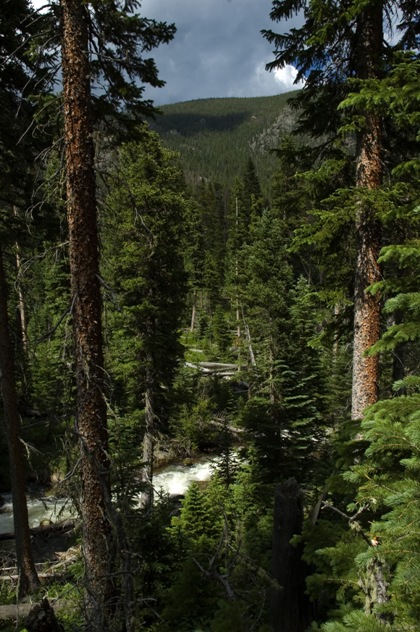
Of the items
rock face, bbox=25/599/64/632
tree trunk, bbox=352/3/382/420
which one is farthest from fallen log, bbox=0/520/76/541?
tree trunk, bbox=352/3/382/420

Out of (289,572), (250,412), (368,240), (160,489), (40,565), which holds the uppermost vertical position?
(368,240)

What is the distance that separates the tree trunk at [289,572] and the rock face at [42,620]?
376 cm

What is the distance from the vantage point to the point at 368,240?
7598mm

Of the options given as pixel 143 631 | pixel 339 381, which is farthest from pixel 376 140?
pixel 339 381

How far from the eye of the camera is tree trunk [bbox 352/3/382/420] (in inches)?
296

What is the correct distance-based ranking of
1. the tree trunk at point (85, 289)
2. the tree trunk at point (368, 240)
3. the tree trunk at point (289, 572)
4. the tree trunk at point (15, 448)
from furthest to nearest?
1. the tree trunk at point (15, 448)
2. the tree trunk at point (368, 240)
3. the tree trunk at point (85, 289)
4. the tree trunk at point (289, 572)

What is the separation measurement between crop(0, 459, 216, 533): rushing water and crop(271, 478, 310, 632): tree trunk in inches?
426

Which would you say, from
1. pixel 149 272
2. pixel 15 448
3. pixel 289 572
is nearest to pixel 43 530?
pixel 15 448

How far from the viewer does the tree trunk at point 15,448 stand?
9.29m

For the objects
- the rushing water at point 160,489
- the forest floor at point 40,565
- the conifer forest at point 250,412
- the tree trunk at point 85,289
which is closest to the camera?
the conifer forest at point 250,412

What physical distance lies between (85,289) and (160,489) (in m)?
14.7

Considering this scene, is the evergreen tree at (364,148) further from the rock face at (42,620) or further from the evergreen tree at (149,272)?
the evergreen tree at (149,272)

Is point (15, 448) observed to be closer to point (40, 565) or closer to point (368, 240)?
point (40, 565)


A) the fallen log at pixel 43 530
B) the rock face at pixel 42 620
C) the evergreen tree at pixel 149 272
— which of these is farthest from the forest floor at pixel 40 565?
the evergreen tree at pixel 149 272
